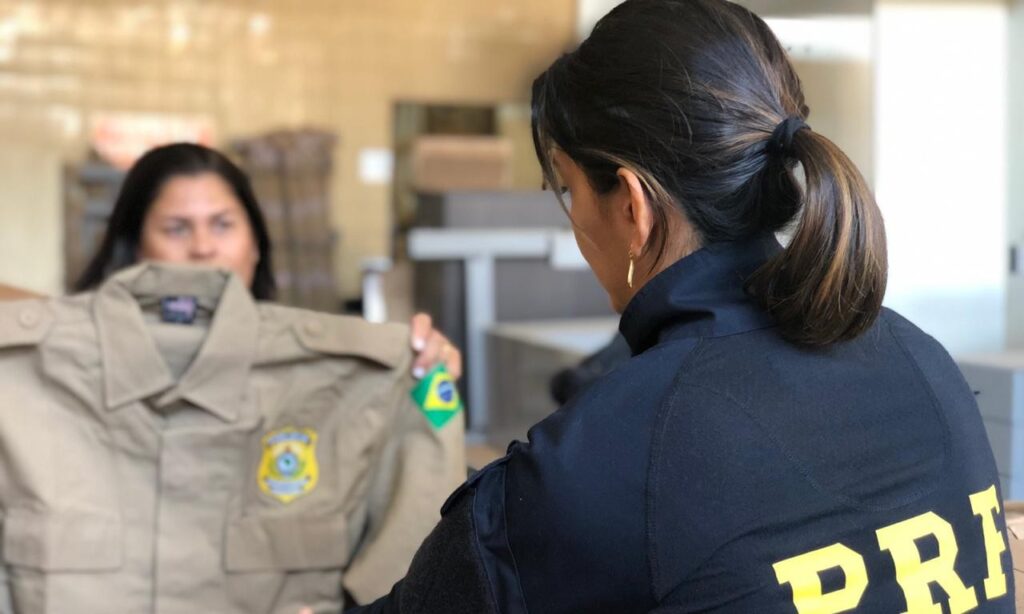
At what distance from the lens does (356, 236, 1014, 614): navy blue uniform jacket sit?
71 cm

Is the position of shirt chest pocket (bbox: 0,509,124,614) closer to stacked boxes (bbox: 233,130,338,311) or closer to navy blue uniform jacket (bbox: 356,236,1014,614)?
navy blue uniform jacket (bbox: 356,236,1014,614)

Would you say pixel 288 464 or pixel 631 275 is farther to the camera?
pixel 288 464

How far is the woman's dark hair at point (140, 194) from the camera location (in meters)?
1.73

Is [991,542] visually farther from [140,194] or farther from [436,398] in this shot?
[140,194]

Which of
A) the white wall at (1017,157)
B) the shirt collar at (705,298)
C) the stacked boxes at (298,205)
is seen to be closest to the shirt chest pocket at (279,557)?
the shirt collar at (705,298)

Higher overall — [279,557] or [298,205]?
[298,205]

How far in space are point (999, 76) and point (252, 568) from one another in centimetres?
120

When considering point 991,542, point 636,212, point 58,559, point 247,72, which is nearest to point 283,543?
point 58,559

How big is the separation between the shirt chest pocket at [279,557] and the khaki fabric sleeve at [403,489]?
0.04 m

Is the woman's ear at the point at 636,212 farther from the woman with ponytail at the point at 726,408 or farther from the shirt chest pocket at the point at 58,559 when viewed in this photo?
the shirt chest pocket at the point at 58,559

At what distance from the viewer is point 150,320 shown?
146 centimetres

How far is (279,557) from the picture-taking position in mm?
1387

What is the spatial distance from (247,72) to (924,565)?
18.5 feet

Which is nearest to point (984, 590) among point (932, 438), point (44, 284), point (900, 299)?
point (932, 438)
